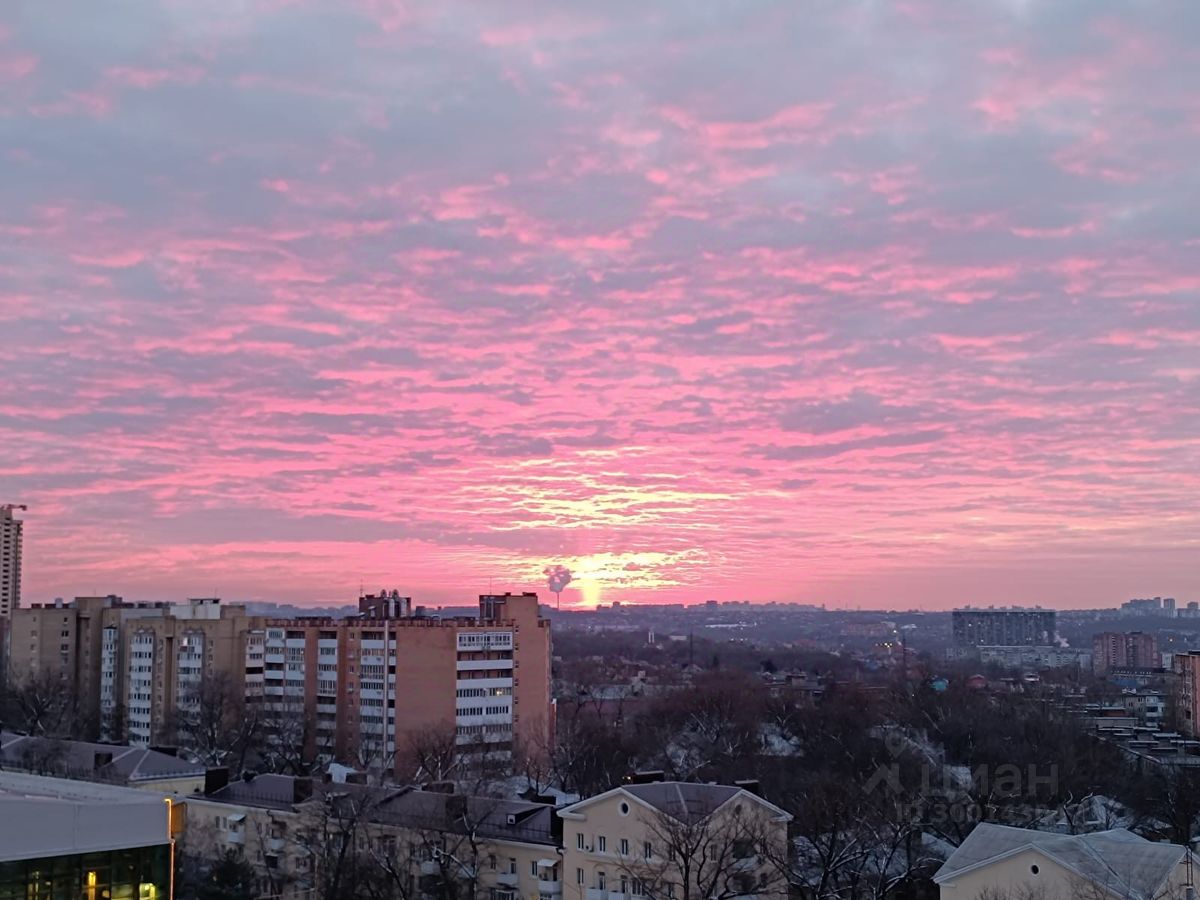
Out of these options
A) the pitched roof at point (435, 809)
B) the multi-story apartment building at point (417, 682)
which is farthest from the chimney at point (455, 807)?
the multi-story apartment building at point (417, 682)

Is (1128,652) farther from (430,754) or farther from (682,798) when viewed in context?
(682,798)

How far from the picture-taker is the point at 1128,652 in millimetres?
153500

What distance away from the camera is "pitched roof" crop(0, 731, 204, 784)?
33.5 m

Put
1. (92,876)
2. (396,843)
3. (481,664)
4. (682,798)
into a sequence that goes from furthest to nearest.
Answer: (481,664) < (396,843) < (682,798) < (92,876)

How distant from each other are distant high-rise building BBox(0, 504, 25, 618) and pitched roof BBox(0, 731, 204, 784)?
74099mm

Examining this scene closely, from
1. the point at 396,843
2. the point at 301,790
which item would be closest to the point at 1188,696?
the point at 301,790

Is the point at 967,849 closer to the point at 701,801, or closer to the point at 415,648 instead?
the point at 701,801

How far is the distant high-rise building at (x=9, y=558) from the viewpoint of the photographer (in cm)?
10569

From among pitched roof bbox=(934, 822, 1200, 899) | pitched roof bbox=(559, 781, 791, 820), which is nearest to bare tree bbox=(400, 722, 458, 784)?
pitched roof bbox=(559, 781, 791, 820)

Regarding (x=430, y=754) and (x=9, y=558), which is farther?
(x=9, y=558)

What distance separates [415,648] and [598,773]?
10.7 meters

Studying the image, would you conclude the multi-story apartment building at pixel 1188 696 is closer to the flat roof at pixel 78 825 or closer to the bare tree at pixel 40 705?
the bare tree at pixel 40 705

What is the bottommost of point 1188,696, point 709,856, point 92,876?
point 1188,696

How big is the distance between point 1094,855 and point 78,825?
13770mm
